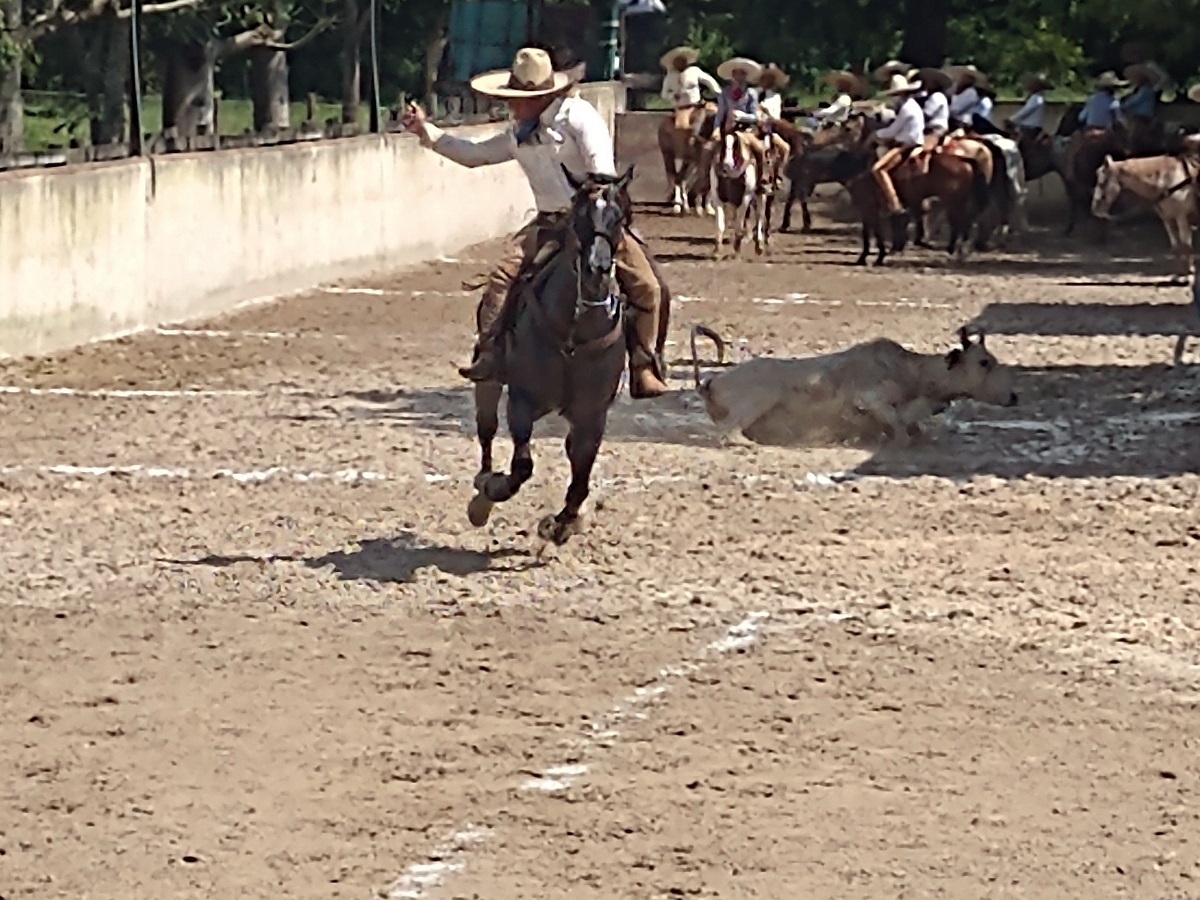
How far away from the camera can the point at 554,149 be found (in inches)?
425

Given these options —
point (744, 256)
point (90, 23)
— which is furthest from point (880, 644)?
point (744, 256)

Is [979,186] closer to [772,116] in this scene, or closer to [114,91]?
[772,116]

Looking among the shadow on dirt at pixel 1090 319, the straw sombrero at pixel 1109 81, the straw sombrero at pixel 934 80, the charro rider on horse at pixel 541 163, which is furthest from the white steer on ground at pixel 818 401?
the straw sombrero at pixel 1109 81

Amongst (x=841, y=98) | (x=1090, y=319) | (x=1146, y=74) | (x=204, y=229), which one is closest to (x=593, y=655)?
(x=204, y=229)

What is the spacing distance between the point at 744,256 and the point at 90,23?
920 cm

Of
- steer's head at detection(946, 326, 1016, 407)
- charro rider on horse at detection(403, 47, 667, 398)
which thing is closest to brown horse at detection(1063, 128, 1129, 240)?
steer's head at detection(946, 326, 1016, 407)

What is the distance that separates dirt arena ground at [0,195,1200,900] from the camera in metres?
6.74

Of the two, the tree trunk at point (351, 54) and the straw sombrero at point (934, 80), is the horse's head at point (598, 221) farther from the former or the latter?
the straw sombrero at point (934, 80)

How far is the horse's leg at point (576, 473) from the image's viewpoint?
34.5 feet

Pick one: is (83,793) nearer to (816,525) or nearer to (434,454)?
(816,525)

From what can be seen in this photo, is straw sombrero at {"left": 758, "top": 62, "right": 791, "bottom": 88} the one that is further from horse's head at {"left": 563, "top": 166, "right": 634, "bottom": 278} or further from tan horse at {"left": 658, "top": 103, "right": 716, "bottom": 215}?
horse's head at {"left": 563, "top": 166, "right": 634, "bottom": 278}

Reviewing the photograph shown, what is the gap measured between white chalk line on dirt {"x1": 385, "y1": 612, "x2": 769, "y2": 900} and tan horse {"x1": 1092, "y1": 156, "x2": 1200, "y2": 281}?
54.6ft

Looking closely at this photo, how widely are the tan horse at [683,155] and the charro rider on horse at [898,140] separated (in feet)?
11.3

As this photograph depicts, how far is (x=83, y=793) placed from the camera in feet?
23.7
